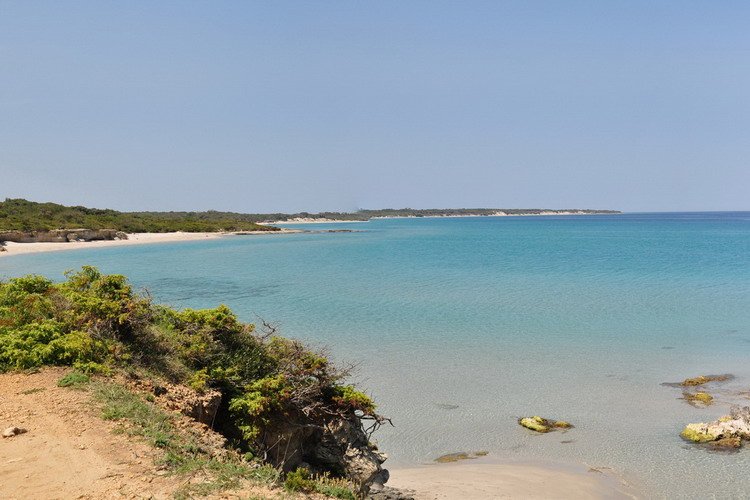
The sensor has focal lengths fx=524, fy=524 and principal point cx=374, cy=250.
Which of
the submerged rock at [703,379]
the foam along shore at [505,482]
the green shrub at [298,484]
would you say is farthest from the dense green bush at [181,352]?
the submerged rock at [703,379]

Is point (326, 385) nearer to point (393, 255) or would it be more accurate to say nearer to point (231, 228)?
point (393, 255)

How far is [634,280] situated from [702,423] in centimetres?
2756

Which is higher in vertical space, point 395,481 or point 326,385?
point 326,385

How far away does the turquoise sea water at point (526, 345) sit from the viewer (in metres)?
12.1

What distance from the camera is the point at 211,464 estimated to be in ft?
22.1

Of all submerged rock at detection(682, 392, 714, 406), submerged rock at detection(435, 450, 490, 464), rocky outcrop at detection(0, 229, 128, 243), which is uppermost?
rocky outcrop at detection(0, 229, 128, 243)

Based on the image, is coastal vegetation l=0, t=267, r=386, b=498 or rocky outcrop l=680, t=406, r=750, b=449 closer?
coastal vegetation l=0, t=267, r=386, b=498

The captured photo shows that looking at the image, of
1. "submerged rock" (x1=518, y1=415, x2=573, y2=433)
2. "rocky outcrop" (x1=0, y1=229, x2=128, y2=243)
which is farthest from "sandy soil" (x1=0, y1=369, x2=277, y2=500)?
"rocky outcrop" (x1=0, y1=229, x2=128, y2=243)

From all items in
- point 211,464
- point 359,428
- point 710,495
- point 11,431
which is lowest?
point 710,495

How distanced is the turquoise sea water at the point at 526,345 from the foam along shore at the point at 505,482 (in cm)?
50

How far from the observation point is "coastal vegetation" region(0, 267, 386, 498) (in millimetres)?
8422

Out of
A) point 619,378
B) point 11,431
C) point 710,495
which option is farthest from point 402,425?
point 11,431

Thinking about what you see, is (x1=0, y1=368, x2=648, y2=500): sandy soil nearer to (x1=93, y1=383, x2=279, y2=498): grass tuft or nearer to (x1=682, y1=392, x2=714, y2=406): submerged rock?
(x1=93, y1=383, x2=279, y2=498): grass tuft

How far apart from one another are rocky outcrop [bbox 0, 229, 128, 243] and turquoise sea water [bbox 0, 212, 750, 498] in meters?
22.3
